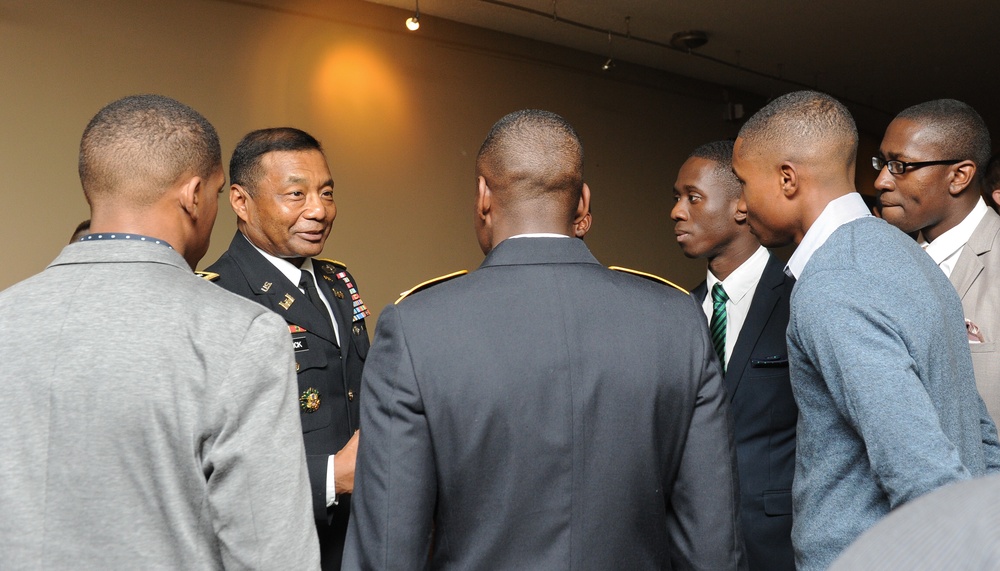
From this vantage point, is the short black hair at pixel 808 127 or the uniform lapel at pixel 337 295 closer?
the short black hair at pixel 808 127

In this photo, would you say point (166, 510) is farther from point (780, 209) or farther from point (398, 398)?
point (780, 209)

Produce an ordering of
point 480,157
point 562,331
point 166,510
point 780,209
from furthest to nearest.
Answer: point 780,209 → point 480,157 → point 562,331 → point 166,510

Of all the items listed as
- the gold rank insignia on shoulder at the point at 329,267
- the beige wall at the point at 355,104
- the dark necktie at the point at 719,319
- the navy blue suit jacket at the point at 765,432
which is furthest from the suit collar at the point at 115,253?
the beige wall at the point at 355,104

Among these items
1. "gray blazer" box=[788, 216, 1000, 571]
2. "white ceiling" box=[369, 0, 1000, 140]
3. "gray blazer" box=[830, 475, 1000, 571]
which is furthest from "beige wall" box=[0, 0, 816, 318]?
"gray blazer" box=[830, 475, 1000, 571]

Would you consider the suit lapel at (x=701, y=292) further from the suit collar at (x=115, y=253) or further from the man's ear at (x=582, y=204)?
the suit collar at (x=115, y=253)

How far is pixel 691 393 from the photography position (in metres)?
1.62

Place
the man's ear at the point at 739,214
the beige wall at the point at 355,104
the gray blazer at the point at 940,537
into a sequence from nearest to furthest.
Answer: the gray blazer at the point at 940,537 → the man's ear at the point at 739,214 → the beige wall at the point at 355,104

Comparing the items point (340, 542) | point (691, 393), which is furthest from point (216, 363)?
point (340, 542)

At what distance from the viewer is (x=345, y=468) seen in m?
2.04

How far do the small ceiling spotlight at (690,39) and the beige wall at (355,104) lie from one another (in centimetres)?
64

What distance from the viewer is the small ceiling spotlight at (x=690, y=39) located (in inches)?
252

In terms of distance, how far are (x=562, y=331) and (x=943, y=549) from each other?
1060 mm

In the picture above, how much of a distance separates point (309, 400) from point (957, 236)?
1915 millimetres

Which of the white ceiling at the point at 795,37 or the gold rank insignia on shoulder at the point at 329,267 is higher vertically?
the white ceiling at the point at 795,37
